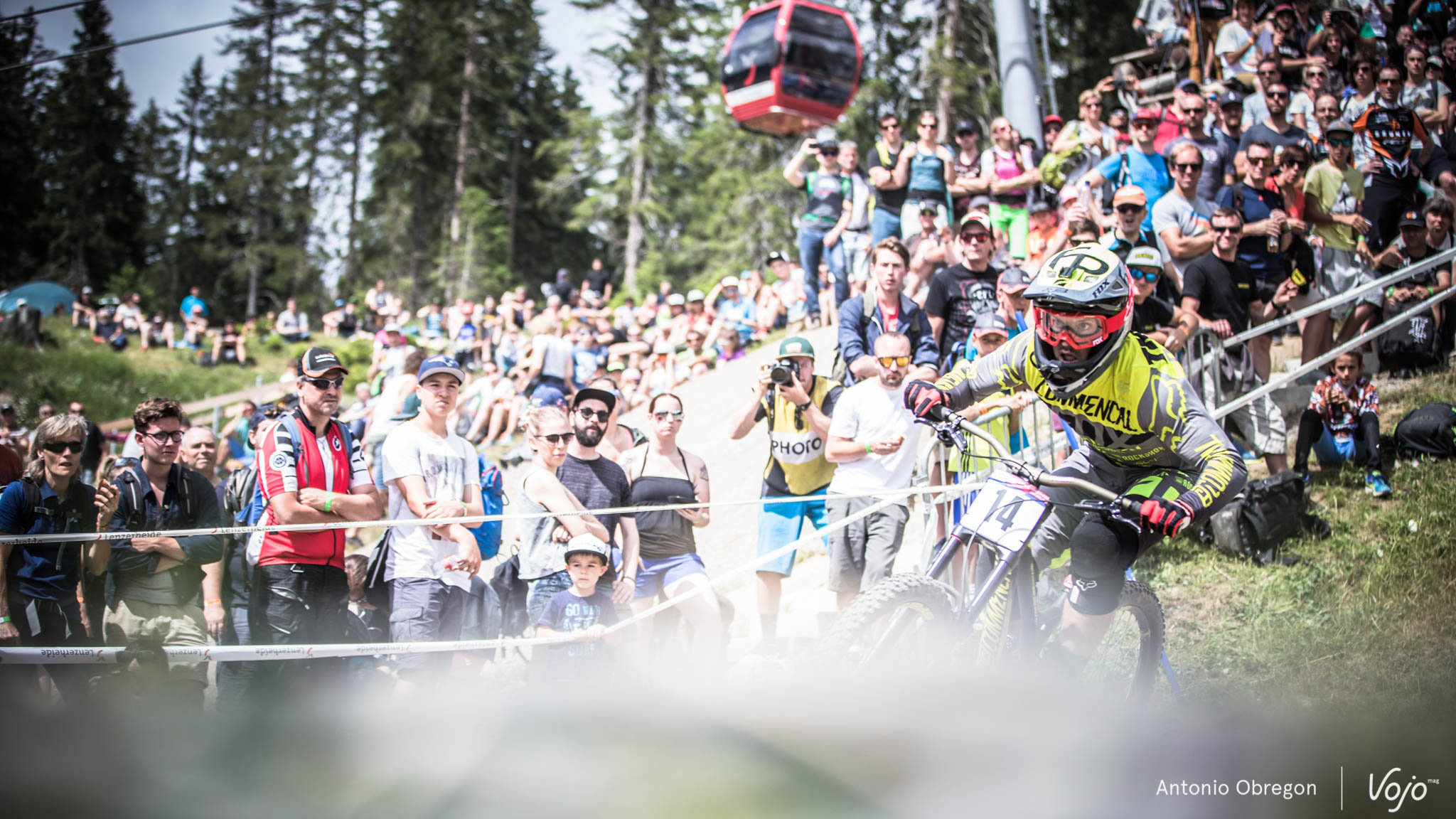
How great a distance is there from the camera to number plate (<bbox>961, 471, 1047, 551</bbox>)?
4207 millimetres

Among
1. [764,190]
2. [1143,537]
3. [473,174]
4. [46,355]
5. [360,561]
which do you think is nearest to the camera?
[1143,537]

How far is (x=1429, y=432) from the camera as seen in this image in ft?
24.7

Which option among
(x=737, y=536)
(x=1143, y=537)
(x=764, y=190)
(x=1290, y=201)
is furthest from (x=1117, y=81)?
A: (x=764, y=190)

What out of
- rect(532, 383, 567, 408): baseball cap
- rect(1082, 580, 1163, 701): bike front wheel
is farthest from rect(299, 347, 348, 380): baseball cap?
rect(1082, 580, 1163, 701): bike front wheel

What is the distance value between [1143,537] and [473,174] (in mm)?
42867

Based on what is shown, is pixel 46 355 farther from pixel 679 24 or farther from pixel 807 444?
pixel 807 444

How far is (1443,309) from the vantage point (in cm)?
871

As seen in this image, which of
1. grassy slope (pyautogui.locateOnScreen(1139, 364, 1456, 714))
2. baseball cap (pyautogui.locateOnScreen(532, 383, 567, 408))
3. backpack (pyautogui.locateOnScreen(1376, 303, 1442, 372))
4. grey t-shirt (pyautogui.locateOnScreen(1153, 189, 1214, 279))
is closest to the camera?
grassy slope (pyautogui.locateOnScreen(1139, 364, 1456, 714))

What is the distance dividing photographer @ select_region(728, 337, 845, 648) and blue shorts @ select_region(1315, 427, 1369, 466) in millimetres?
4046

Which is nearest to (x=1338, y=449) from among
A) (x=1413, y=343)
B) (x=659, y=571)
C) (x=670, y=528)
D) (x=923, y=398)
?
(x=1413, y=343)

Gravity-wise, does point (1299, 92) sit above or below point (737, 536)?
above

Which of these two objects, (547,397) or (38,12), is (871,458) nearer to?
(547,397)

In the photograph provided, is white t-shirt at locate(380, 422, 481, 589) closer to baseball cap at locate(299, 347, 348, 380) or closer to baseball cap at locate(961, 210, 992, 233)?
baseball cap at locate(299, 347, 348, 380)

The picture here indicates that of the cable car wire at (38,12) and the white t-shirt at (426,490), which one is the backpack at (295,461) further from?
the cable car wire at (38,12)
